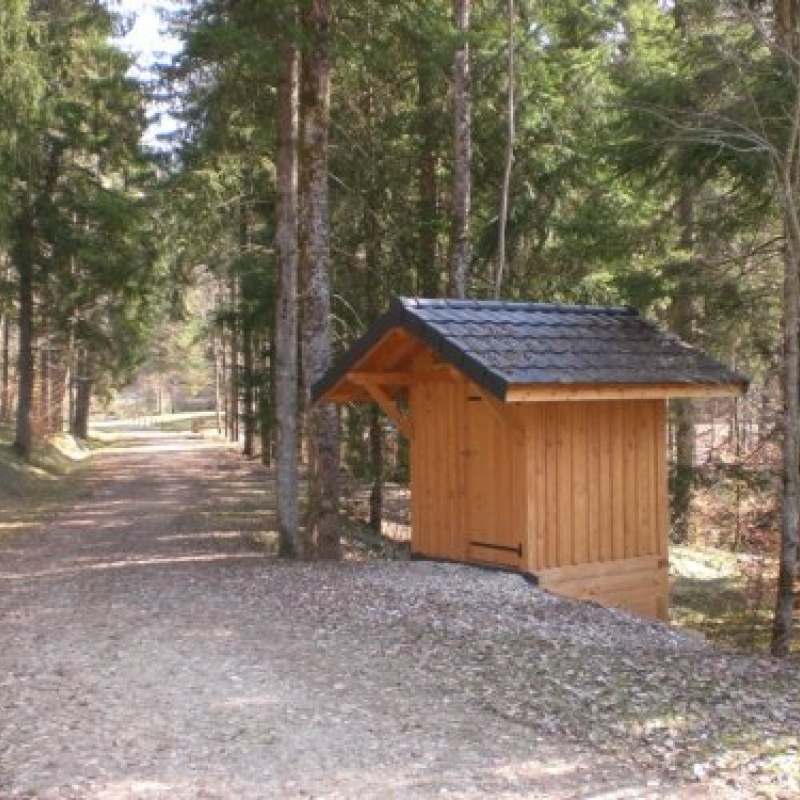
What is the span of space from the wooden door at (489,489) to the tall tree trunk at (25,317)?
1757 centimetres

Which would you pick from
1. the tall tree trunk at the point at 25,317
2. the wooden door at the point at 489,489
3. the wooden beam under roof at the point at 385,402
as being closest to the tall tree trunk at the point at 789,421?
the wooden door at the point at 489,489

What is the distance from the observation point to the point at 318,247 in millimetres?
12953

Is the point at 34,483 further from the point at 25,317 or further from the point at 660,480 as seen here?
the point at 660,480

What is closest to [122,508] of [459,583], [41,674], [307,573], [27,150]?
[27,150]

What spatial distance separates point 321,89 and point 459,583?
22.3 ft

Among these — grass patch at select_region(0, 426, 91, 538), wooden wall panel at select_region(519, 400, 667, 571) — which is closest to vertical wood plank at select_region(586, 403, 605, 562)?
wooden wall panel at select_region(519, 400, 667, 571)

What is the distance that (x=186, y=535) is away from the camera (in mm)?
16266

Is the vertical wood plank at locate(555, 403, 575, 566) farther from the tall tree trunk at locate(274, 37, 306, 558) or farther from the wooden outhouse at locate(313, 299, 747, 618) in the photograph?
the tall tree trunk at locate(274, 37, 306, 558)

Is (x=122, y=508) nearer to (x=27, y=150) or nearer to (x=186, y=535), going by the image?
(x=186, y=535)

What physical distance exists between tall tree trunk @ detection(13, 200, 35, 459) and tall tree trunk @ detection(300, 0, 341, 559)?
47.5 ft

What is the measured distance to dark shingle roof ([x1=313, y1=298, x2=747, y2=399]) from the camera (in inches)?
399

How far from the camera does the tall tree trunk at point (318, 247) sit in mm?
12852

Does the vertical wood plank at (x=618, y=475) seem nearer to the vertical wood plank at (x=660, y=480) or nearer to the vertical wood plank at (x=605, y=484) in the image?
the vertical wood plank at (x=605, y=484)

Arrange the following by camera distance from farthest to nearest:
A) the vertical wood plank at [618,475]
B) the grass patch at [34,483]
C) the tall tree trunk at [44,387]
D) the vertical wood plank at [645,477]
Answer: the tall tree trunk at [44,387], the grass patch at [34,483], the vertical wood plank at [645,477], the vertical wood plank at [618,475]
